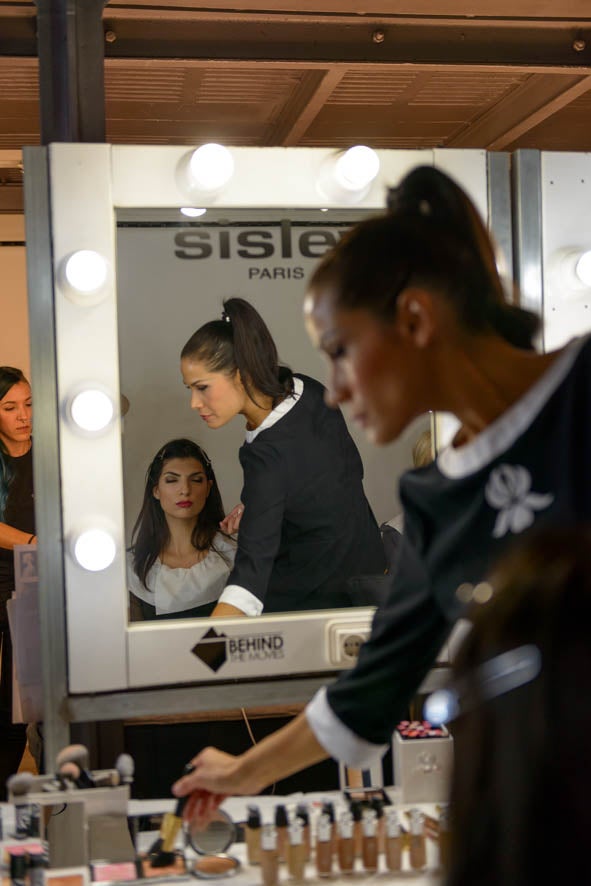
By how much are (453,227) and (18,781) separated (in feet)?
2.91

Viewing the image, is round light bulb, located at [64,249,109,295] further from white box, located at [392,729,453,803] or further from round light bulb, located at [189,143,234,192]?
white box, located at [392,729,453,803]

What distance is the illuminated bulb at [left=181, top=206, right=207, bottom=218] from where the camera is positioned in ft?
5.41

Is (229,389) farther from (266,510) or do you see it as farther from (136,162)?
(136,162)

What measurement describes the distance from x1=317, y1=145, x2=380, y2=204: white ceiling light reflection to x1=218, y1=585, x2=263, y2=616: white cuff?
606 mm

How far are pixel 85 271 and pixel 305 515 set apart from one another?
49 centimetres

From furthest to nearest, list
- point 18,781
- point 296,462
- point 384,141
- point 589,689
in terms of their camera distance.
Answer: point 384,141 → point 296,462 → point 18,781 → point 589,689

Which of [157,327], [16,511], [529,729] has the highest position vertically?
[157,327]

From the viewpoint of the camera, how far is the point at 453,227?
1.01 m

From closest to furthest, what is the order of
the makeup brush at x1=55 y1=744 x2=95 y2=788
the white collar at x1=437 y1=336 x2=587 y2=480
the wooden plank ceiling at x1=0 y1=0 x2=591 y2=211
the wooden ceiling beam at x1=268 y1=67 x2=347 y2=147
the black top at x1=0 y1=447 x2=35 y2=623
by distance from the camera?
1. the white collar at x1=437 y1=336 x2=587 y2=480
2. the makeup brush at x1=55 y1=744 x2=95 y2=788
3. the wooden plank ceiling at x1=0 y1=0 x2=591 y2=211
4. the wooden ceiling beam at x1=268 y1=67 x2=347 y2=147
5. the black top at x1=0 y1=447 x2=35 y2=623

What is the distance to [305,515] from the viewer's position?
67.0 inches

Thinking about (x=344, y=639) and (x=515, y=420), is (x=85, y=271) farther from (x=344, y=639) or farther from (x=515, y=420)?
(x=515, y=420)

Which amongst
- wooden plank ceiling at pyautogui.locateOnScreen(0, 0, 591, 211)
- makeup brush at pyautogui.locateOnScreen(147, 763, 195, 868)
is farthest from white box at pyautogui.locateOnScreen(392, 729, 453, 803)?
wooden plank ceiling at pyautogui.locateOnScreen(0, 0, 591, 211)

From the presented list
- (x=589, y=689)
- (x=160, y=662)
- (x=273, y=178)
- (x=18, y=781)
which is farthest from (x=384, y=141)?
Answer: (x=589, y=689)

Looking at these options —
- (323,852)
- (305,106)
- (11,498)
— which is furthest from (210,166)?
(11,498)
